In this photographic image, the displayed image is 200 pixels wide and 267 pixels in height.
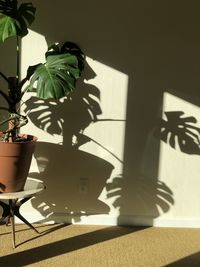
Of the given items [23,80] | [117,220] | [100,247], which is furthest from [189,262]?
[23,80]

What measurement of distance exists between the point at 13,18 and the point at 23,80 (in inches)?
16.8

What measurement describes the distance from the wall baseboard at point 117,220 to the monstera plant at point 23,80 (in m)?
0.54

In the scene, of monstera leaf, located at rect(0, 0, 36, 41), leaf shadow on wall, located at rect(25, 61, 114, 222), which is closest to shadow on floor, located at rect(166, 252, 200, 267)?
leaf shadow on wall, located at rect(25, 61, 114, 222)

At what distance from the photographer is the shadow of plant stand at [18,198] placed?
287 centimetres

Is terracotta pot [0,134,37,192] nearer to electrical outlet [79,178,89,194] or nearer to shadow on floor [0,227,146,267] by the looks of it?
shadow on floor [0,227,146,267]

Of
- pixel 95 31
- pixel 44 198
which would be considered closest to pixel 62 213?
pixel 44 198

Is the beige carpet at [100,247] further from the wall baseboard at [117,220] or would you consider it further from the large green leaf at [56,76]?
the large green leaf at [56,76]

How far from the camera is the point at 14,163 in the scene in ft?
9.36

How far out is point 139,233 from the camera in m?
3.24

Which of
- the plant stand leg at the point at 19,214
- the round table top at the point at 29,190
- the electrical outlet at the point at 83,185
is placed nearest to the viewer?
the round table top at the point at 29,190

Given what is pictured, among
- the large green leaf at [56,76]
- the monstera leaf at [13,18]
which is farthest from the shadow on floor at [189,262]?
the monstera leaf at [13,18]

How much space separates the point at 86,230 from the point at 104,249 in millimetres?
359

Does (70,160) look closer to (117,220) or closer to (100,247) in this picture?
(117,220)

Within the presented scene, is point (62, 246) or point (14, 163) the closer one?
point (14, 163)
